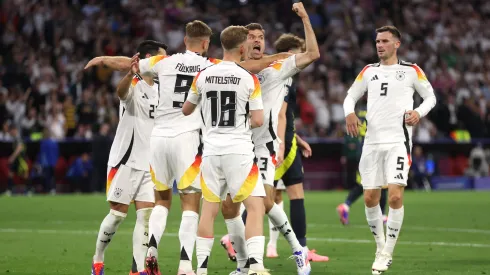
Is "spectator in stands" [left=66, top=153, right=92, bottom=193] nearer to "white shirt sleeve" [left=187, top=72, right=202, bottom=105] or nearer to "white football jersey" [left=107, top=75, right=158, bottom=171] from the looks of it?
"white football jersey" [left=107, top=75, right=158, bottom=171]

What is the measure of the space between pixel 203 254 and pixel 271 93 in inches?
88.9

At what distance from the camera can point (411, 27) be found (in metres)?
34.3

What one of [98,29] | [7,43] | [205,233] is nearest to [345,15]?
[98,29]

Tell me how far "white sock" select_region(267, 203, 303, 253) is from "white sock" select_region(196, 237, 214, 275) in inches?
57.5

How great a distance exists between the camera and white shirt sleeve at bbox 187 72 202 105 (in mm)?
9000

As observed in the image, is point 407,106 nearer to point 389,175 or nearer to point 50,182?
point 389,175

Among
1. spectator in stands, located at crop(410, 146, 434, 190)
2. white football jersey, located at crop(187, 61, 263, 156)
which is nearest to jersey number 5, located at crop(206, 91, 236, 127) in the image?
white football jersey, located at crop(187, 61, 263, 156)

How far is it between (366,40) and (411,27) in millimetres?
2411

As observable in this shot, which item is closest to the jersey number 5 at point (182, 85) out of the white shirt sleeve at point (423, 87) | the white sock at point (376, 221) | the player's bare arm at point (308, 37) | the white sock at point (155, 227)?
the white sock at point (155, 227)

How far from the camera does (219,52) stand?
2992 centimetres

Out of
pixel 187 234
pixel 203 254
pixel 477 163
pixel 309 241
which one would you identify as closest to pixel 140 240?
pixel 187 234

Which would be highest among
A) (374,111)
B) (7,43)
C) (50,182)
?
(7,43)

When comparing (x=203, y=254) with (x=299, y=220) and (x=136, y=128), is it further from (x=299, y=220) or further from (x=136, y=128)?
(x=299, y=220)

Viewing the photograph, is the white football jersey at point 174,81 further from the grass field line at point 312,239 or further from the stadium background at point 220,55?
the stadium background at point 220,55
